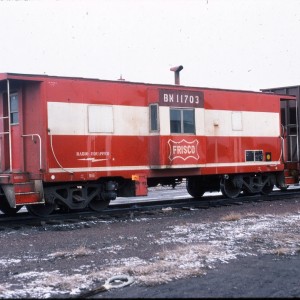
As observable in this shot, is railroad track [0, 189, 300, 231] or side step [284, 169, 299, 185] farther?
side step [284, 169, 299, 185]

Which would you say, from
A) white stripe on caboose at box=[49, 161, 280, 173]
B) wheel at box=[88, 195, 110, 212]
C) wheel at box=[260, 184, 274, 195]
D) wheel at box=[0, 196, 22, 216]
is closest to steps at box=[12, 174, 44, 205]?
white stripe on caboose at box=[49, 161, 280, 173]

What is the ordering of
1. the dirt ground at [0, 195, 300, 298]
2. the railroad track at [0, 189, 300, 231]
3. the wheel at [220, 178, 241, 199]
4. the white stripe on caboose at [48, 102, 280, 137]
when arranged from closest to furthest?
1. the dirt ground at [0, 195, 300, 298]
2. the railroad track at [0, 189, 300, 231]
3. the white stripe on caboose at [48, 102, 280, 137]
4. the wheel at [220, 178, 241, 199]

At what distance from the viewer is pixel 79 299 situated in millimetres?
5457

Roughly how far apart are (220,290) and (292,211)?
7.68 m

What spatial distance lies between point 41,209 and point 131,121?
3179mm

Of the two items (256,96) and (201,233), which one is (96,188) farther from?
(256,96)

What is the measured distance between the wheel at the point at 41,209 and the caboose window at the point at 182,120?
3803 millimetres

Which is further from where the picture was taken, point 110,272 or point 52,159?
point 52,159

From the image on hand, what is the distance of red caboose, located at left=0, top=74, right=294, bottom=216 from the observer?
12258 mm

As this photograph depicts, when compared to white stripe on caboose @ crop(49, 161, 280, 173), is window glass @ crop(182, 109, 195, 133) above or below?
above

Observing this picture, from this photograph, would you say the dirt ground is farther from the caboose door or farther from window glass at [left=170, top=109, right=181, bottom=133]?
window glass at [left=170, top=109, right=181, bottom=133]

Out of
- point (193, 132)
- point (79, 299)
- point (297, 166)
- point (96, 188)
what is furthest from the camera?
point (297, 166)

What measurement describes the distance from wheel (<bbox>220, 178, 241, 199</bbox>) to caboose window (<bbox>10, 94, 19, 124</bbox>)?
656 centimetres

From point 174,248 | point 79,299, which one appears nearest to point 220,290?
point 79,299
